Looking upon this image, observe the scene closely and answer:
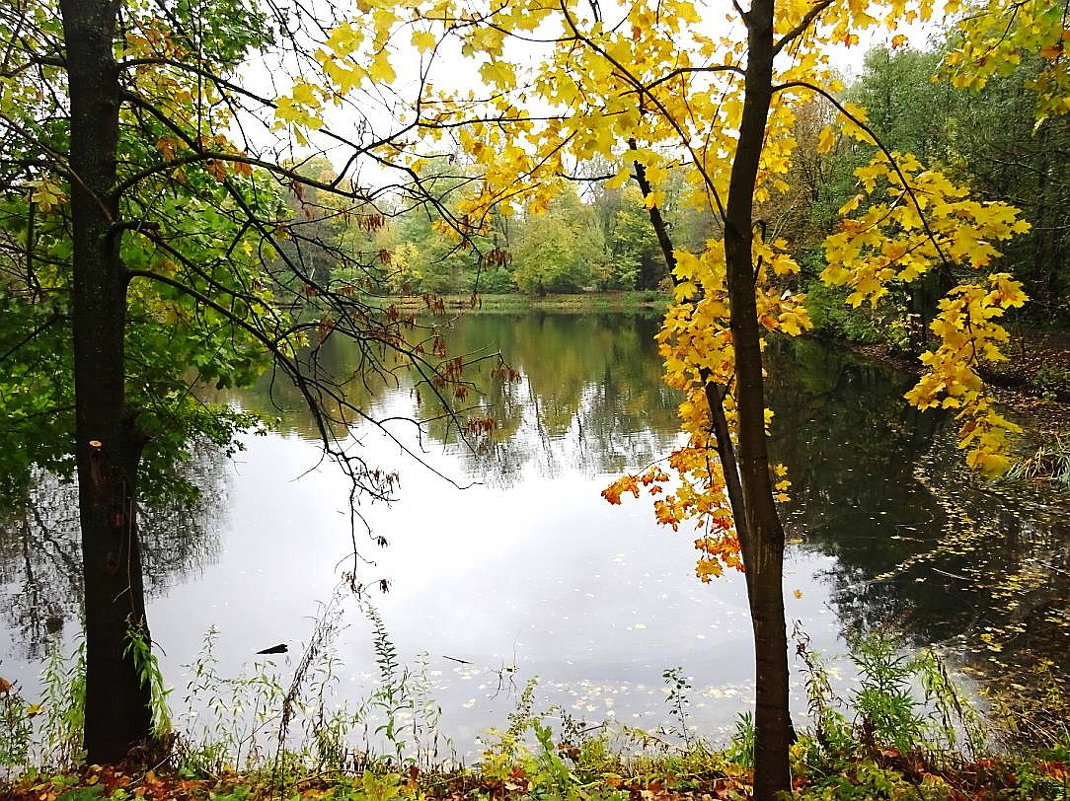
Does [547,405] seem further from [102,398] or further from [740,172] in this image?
[740,172]

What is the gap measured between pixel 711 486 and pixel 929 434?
11.6 metres

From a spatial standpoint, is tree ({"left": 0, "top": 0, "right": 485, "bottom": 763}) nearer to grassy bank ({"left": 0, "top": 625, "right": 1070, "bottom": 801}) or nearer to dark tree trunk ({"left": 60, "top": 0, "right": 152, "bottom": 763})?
dark tree trunk ({"left": 60, "top": 0, "right": 152, "bottom": 763})

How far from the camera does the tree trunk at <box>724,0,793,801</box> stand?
235 cm

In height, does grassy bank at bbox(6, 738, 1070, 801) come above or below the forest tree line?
below

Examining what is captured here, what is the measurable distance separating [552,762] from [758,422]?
225 cm

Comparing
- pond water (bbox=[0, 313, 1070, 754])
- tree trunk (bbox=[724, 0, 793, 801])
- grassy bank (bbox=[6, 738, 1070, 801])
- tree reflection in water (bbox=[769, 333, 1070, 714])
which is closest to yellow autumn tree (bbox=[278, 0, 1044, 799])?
tree trunk (bbox=[724, 0, 793, 801])

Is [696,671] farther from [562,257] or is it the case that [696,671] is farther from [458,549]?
[562,257]

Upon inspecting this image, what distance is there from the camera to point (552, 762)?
147 inches

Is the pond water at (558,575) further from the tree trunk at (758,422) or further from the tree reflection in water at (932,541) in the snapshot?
the tree trunk at (758,422)

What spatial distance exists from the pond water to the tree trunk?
2.07m

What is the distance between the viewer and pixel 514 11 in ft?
7.00

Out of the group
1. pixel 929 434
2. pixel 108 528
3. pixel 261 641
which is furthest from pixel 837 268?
pixel 929 434

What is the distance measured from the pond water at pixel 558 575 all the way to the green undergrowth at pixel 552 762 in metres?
0.58

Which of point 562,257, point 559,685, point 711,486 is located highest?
point 562,257
